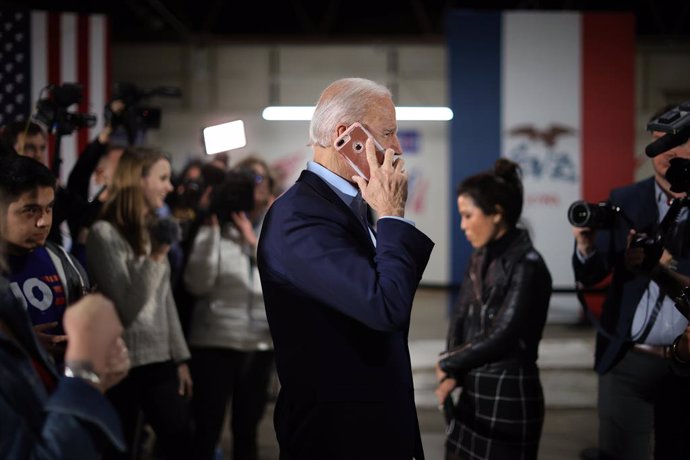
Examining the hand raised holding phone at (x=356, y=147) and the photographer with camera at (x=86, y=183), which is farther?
the photographer with camera at (x=86, y=183)

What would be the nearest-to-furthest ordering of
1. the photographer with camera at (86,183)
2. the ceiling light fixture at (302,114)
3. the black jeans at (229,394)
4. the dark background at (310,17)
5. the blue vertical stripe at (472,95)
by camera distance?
the photographer with camera at (86,183) < the black jeans at (229,394) < the blue vertical stripe at (472,95) < the dark background at (310,17) < the ceiling light fixture at (302,114)

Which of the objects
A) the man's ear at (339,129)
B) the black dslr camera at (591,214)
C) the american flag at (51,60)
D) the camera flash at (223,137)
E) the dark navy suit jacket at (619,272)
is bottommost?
the dark navy suit jacket at (619,272)

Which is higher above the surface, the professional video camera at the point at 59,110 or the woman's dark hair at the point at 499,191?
the professional video camera at the point at 59,110

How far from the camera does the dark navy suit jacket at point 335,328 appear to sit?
1.65 meters

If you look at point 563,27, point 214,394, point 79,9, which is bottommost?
point 214,394

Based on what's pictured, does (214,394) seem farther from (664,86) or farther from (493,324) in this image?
(664,86)

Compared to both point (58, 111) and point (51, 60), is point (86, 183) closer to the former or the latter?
point (58, 111)

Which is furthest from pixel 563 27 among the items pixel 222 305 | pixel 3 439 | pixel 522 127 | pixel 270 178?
Answer: pixel 3 439

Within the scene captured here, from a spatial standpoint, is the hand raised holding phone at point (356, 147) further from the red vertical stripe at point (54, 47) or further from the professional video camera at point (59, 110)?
the red vertical stripe at point (54, 47)

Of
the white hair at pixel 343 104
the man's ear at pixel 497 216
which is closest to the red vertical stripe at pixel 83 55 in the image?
the man's ear at pixel 497 216

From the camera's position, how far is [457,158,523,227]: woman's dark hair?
304 cm

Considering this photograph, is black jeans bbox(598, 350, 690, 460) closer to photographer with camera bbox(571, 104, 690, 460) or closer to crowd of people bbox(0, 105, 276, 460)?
photographer with camera bbox(571, 104, 690, 460)

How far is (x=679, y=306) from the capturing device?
92.5 inches

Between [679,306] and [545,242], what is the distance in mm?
4851
